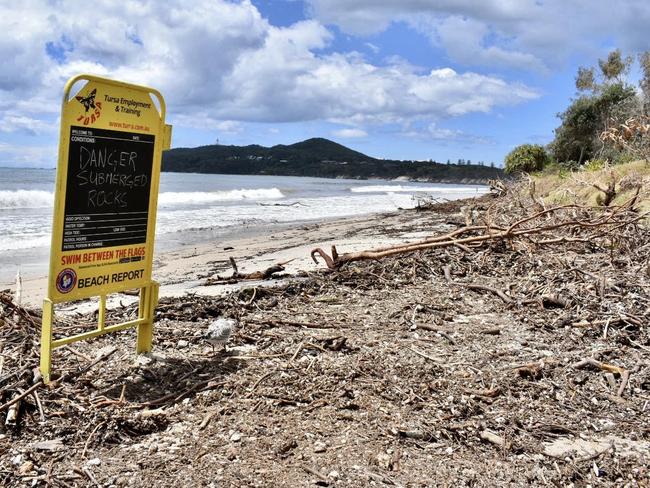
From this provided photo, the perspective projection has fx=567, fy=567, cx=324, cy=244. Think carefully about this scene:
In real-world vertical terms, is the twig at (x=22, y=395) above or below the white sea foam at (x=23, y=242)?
above

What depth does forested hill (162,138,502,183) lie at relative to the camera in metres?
108

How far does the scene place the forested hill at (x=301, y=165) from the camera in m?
108

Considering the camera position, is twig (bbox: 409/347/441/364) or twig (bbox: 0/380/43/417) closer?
twig (bbox: 0/380/43/417)

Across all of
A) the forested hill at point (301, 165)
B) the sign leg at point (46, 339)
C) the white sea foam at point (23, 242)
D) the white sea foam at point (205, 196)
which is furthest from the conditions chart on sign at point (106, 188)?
the forested hill at point (301, 165)

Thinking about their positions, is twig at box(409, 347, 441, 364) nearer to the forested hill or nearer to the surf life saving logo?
the surf life saving logo

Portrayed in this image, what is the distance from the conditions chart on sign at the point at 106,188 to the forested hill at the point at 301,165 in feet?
340

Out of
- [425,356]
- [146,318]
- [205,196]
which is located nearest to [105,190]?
[146,318]

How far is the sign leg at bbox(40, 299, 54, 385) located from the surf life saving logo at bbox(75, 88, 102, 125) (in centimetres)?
117

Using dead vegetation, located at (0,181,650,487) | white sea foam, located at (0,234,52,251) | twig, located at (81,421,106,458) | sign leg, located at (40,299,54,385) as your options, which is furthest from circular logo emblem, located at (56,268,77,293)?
white sea foam, located at (0,234,52,251)

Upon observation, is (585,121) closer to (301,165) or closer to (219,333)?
(219,333)

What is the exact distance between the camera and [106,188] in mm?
3834

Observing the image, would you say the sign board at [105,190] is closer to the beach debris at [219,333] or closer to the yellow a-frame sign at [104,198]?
the yellow a-frame sign at [104,198]

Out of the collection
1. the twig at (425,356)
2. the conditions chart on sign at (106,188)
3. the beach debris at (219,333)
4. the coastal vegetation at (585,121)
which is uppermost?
the coastal vegetation at (585,121)

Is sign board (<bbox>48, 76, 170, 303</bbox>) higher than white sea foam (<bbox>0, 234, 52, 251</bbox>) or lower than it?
higher
